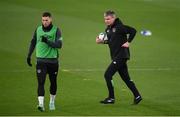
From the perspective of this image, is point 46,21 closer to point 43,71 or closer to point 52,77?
point 43,71

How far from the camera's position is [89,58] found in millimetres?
26406

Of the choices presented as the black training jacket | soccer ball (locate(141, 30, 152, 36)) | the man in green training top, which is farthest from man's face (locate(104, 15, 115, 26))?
soccer ball (locate(141, 30, 152, 36))

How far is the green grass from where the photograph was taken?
19109mm

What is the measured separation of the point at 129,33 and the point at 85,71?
17.8 feet

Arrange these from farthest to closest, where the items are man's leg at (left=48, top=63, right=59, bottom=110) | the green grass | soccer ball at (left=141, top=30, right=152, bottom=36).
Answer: soccer ball at (left=141, top=30, right=152, bottom=36) → the green grass → man's leg at (left=48, top=63, right=59, bottom=110)

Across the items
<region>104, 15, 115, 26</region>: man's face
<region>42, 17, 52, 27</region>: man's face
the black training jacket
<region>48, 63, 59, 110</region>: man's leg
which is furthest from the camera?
the black training jacket

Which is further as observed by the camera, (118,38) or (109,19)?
(118,38)

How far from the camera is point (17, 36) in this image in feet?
98.8

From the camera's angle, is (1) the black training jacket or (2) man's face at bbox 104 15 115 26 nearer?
(2) man's face at bbox 104 15 115 26

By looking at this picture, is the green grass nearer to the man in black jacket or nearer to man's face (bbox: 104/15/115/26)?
the man in black jacket

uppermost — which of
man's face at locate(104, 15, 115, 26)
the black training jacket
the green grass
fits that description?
man's face at locate(104, 15, 115, 26)

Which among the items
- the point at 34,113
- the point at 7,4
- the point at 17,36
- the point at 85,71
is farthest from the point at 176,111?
the point at 7,4

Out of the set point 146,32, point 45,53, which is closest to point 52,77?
point 45,53

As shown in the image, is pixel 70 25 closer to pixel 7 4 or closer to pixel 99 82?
pixel 7 4
